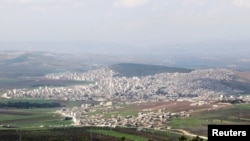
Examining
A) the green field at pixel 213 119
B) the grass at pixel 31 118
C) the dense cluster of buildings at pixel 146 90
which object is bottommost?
the grass at pixel 31 118

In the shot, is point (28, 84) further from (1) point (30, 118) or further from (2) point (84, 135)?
(2) point (84, 135)

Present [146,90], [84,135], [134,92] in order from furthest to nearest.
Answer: [146,90]
[134,92]
[84,135]

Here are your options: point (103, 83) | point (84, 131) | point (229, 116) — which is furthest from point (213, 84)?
point (84, 131)

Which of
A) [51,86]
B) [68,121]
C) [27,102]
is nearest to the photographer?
[68,121]

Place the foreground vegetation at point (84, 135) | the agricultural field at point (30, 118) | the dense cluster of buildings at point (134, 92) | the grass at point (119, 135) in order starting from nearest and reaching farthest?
the foreground vegetation at point (84, 135) < the grass at point (119, 135) < the agricultural field at point (30, 118) < the dense cluster of buildings at point (134, 92)

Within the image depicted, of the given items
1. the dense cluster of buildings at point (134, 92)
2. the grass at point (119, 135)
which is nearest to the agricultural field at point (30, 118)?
the dense cluster of buildings at point (134, 92)

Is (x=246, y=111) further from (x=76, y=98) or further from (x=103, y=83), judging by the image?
(x=103, y=83)

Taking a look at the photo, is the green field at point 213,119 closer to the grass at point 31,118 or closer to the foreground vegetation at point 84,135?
the foreground vegetation at point 84,135

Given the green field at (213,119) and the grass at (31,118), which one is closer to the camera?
the green field at (213,119)

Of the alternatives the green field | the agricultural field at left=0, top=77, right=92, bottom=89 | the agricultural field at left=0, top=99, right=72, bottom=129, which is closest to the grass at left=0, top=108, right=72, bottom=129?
the agricultural field at left=0, top=99, right=72, bottom=129

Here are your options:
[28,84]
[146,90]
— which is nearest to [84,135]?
[146,90]

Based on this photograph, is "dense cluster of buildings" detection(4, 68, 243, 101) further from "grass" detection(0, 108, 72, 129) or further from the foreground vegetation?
the foreground vegetation
